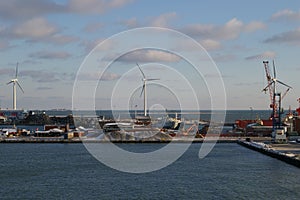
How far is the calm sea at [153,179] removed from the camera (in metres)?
26.9

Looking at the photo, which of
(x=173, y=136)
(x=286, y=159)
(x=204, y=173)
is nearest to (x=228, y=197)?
(x=204, y=173)

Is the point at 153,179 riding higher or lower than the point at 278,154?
lower

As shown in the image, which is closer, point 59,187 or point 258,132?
point 59,187

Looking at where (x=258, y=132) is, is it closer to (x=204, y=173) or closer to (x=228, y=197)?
(x=204, y=173)

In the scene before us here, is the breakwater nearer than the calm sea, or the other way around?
the calm sea

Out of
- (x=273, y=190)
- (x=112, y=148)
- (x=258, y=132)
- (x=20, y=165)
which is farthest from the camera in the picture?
(x=258, y=132)

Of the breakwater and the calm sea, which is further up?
the breakwater

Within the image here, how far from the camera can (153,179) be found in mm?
32062

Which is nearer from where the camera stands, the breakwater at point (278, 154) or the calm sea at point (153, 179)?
the calm sea at point (153, 179)

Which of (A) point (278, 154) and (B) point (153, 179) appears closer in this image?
(B) point (153, 179)

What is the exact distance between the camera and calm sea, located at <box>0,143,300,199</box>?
26.9m

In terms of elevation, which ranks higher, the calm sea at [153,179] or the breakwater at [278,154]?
the breakwater at [278,154]

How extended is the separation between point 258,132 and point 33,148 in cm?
3510

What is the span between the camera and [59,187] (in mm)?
28922
